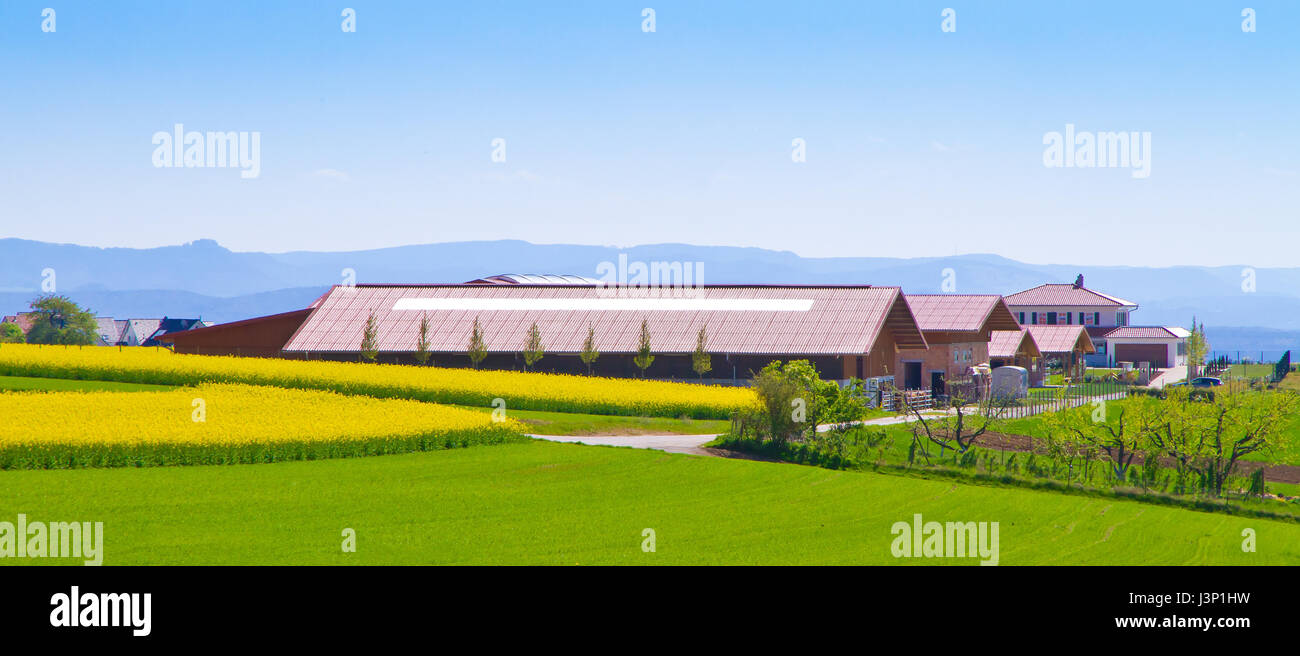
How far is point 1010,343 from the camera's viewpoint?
259 feet

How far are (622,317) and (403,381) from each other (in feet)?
56.6

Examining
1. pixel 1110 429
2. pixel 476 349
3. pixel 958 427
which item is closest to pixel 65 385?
pixel 476 349

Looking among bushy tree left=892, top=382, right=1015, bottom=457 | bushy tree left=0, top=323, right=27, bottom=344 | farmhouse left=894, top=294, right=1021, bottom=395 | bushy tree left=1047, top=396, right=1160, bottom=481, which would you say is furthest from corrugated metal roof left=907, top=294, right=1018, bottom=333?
bushy tree left=0, top=323, right=27, bottom=344

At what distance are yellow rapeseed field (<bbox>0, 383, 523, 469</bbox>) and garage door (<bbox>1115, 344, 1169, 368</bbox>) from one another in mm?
87898

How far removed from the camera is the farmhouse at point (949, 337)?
65.4 meters

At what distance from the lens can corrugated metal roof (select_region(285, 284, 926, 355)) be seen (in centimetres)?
5850

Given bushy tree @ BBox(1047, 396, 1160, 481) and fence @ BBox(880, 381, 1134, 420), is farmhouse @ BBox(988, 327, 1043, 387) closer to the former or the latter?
fence @ BBox(880, 381, 1134, 420)

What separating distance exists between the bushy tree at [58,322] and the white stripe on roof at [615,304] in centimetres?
8258

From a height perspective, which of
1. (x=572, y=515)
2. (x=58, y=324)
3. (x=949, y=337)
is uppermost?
(x=58, y=324)

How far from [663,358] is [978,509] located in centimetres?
3470

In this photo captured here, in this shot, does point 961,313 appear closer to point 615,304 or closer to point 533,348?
point 615,304

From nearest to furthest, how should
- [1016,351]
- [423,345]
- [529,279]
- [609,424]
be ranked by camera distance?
[609,424]
[423,345]
[1016,351]
[529,279]

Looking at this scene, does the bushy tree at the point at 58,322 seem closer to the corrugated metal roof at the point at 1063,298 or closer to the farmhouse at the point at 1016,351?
the farmhouse at the point at 1016,351

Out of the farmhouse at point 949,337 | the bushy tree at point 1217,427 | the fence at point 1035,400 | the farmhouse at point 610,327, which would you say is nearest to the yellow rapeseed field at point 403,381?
the farmhouse at point 610,327
